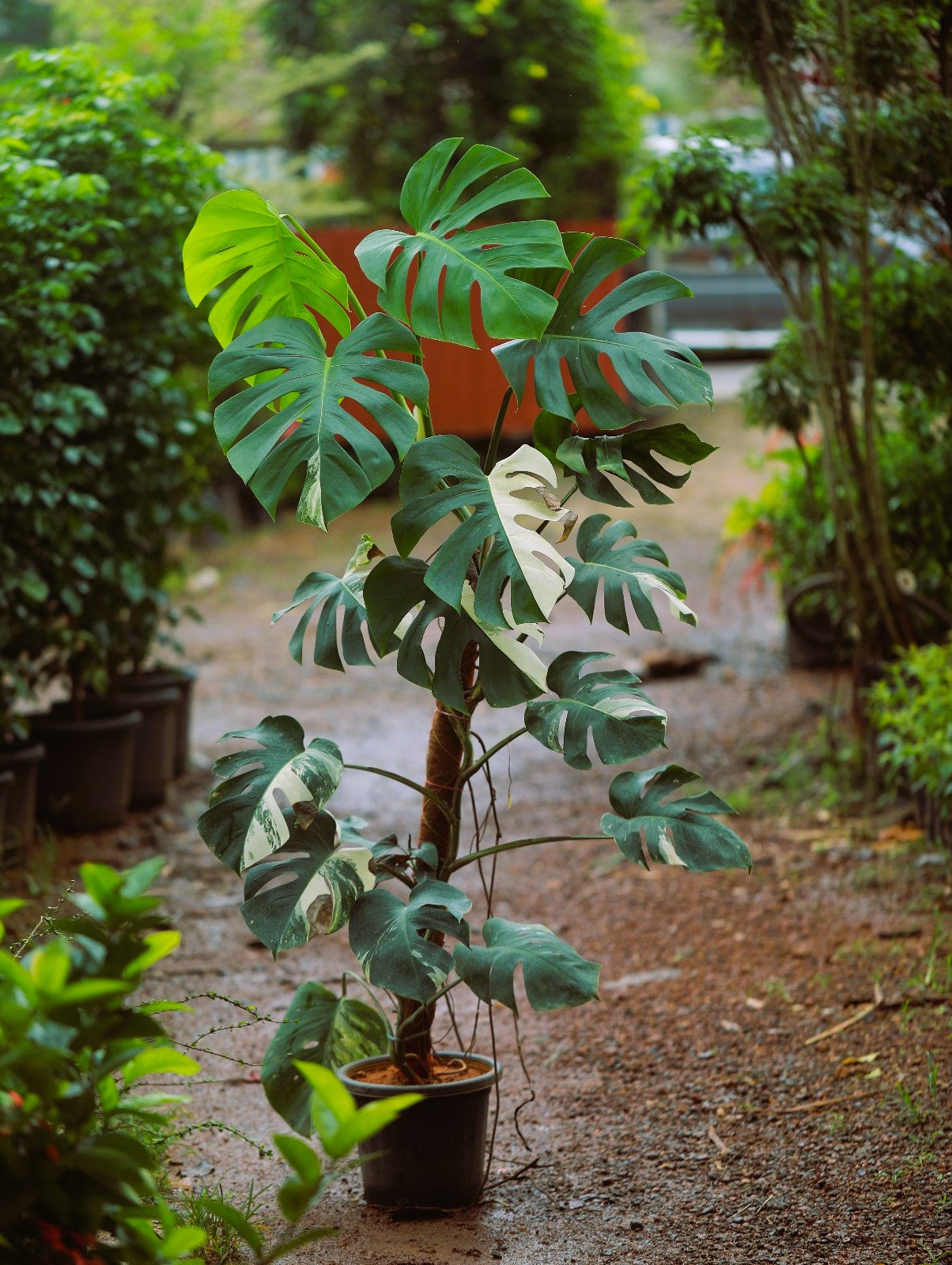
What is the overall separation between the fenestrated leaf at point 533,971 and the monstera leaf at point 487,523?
0.50 m

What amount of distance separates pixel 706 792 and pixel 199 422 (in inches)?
113

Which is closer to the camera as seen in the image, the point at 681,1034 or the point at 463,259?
the point at 463,259

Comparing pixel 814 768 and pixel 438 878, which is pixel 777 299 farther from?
pixel 438 878

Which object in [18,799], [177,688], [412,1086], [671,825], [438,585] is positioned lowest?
[177,688]

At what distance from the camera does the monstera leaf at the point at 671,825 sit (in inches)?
74.4

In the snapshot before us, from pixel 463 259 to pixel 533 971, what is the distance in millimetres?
1085

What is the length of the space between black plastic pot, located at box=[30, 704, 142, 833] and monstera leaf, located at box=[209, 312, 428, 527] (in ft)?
7.69

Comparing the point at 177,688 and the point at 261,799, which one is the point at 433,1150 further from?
the point at 177,688

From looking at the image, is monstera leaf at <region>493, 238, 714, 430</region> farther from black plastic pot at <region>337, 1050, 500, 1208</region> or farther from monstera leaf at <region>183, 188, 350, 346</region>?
black plastic pot at <region>337, 1050, 500, 1208</region>

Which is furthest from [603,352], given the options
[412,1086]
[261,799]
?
[412,1086]

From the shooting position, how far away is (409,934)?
1.90 metres

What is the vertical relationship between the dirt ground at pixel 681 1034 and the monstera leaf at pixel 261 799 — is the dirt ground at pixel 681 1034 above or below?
below

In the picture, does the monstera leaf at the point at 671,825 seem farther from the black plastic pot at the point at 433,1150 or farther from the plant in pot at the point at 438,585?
the black plastic pot at the point at 433,1150

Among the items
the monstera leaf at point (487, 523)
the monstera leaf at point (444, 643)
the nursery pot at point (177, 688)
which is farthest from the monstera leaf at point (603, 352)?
the nursery pot at point (177, 688)
